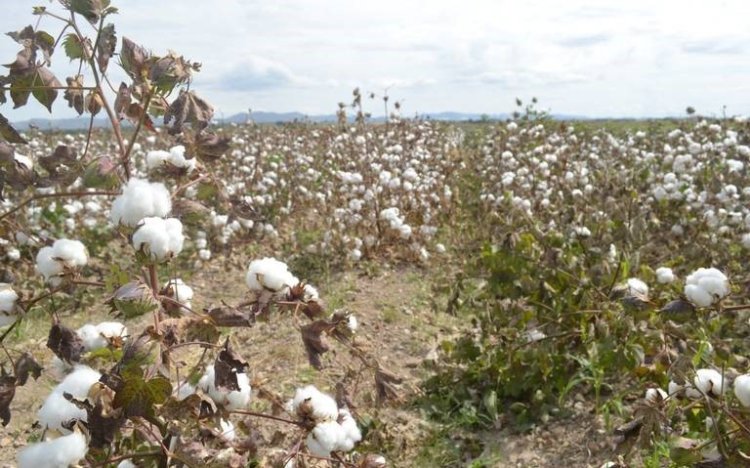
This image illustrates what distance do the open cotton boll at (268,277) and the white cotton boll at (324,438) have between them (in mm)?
384

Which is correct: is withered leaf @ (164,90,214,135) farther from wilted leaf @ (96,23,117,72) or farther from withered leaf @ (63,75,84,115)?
withered leaf @ (63,75,84,115)

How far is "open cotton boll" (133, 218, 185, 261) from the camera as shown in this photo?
1.37 meters

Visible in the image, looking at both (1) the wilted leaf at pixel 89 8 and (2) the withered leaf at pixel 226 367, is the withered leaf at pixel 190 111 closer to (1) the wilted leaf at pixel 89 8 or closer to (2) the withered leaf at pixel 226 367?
(1) the wilted leaf at pixel 89 8

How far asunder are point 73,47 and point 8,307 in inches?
26.3

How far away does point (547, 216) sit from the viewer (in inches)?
252

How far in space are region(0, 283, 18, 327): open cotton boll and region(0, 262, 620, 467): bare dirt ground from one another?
0.59 m

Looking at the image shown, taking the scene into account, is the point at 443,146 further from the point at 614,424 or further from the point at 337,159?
the point at 614,424

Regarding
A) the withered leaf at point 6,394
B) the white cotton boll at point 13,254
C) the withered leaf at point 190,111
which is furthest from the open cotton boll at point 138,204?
the white cotton boll at point 13,254

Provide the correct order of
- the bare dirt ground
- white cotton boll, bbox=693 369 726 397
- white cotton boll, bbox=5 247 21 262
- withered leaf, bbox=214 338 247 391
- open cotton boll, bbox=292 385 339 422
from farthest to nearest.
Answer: white cotton boll, bbox=5 247 21 262 < the bare dirt ground < white cotton boll, bbox=693 369 726 397 < open cotton boll, bbox=292 385 339 422 < withered leaf, bbox=214 338 247 391

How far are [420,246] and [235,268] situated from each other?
6.86 feet

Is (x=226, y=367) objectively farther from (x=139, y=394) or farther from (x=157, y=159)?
(x=157, y=159)

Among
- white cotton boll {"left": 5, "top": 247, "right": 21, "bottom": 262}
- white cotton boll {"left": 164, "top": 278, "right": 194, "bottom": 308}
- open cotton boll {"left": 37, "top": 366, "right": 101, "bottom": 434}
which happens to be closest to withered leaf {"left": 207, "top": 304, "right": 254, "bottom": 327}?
white cotton boll {"left": 164, "top": 278, "right": 194, "bottom": 308}

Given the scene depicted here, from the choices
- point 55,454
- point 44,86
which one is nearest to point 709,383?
point 55,454

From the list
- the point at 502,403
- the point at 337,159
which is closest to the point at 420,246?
the point at 337,159
